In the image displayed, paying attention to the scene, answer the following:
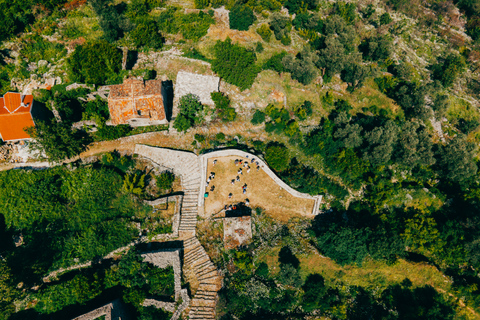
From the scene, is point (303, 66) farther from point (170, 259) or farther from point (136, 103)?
point (170, 259)

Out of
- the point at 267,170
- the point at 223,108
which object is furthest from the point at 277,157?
the point at 223,108

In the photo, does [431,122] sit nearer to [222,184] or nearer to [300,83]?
[300,83]

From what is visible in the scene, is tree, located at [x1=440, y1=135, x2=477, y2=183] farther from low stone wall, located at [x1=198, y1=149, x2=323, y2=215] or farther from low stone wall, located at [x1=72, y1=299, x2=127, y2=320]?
low stone wall, located at [x1=72, y1=299, x2=127, y2=320]

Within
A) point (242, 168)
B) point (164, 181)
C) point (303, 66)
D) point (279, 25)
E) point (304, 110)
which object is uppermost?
point (279, 25)

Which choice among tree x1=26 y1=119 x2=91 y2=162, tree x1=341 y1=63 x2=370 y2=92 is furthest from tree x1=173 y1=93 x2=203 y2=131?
tree x1=341 y1=63 x2=370 y2=92

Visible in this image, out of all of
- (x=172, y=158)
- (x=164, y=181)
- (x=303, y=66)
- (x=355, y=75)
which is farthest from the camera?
(x=355, y=75)

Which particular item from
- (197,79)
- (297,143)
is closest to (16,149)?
(197,79)
